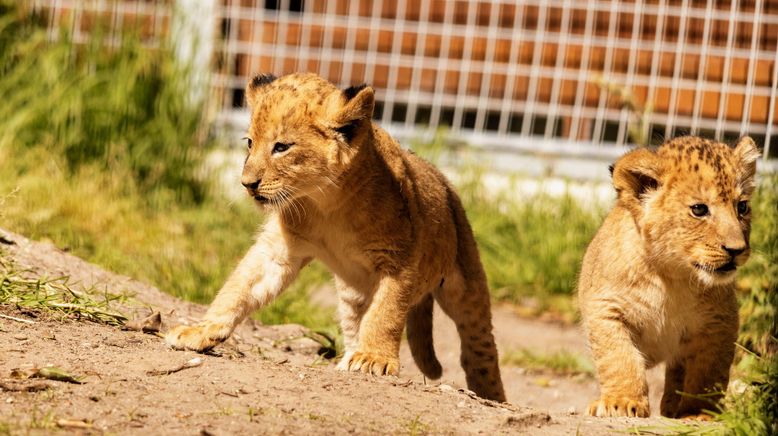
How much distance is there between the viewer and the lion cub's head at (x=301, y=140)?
16.3 feet

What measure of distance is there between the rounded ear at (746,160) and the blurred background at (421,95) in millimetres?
3148

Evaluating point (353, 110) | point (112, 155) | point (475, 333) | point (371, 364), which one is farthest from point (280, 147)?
point (112, 155)

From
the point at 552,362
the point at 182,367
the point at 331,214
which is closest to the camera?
the point at 182,367

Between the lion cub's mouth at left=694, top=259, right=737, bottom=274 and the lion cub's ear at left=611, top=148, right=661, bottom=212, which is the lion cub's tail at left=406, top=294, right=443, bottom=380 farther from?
the lion cub's mouth at left=694, top=259, right=737, bottom=274

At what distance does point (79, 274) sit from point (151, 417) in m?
2.24

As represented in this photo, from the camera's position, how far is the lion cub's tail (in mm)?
5797

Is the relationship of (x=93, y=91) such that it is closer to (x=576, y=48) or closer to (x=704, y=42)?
(x=576, y=48)

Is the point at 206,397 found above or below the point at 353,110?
below

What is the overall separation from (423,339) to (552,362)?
156cm

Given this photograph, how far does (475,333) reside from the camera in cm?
580

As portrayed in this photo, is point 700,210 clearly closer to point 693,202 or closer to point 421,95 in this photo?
point 693,202

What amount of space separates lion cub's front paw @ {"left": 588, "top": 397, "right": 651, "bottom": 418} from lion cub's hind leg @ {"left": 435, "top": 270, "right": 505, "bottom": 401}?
3.21 feet

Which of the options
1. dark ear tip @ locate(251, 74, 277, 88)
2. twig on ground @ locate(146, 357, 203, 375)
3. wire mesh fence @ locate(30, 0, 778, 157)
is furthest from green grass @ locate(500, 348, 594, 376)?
twig on ground @ locate(146, 357, 203, 375)

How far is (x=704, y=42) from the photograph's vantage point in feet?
31.1
